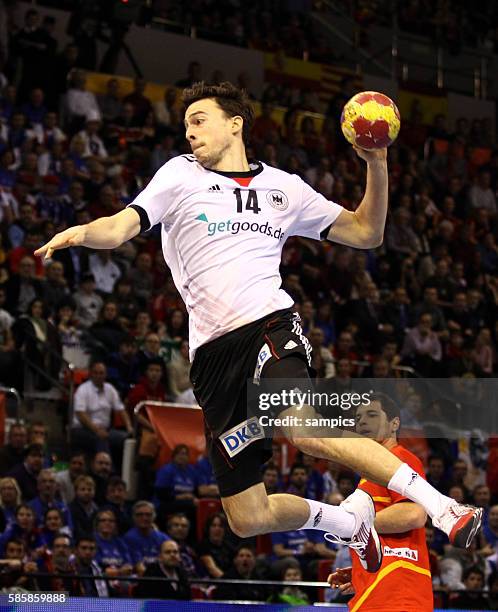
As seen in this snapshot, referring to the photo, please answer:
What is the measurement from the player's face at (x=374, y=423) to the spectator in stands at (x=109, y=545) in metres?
4.58

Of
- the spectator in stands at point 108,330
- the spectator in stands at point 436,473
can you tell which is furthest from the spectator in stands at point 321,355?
the spectator in stands at point 108,330

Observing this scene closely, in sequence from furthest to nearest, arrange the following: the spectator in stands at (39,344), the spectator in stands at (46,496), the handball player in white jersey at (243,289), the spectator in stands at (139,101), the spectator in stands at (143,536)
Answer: the spectator in stands at (139,101) < the spectator in stands at (39,344) < the spectator in stands at (143,536) < the spectator in stands at (46,496) < the handball player in white jersey at (243,289)

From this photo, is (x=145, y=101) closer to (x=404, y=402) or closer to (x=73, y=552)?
(x=404, y=402)

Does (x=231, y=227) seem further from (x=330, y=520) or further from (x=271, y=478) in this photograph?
(x=271, y=478)

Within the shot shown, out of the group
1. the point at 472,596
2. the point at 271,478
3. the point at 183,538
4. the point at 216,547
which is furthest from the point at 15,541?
the point at 472,596

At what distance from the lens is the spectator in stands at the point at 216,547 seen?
11867mm

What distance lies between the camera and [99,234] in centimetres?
612

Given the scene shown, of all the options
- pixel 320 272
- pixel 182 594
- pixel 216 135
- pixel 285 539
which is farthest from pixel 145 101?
pixel 216 135

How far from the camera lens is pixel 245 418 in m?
6.40

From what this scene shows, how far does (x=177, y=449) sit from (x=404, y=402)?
266 centimetres

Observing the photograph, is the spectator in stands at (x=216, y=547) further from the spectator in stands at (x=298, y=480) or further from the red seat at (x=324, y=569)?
the spectator in stands at (x=298, y=480)

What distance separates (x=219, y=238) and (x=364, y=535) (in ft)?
6.02

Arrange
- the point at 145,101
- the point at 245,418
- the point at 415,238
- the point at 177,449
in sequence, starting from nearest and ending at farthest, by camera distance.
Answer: the point at 245,418, the point at 177,449, the point at 145,101, the point at 415,238

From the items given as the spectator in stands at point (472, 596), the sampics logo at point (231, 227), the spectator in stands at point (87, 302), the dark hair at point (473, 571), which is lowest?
the spectator in stands at point (472, 596)
